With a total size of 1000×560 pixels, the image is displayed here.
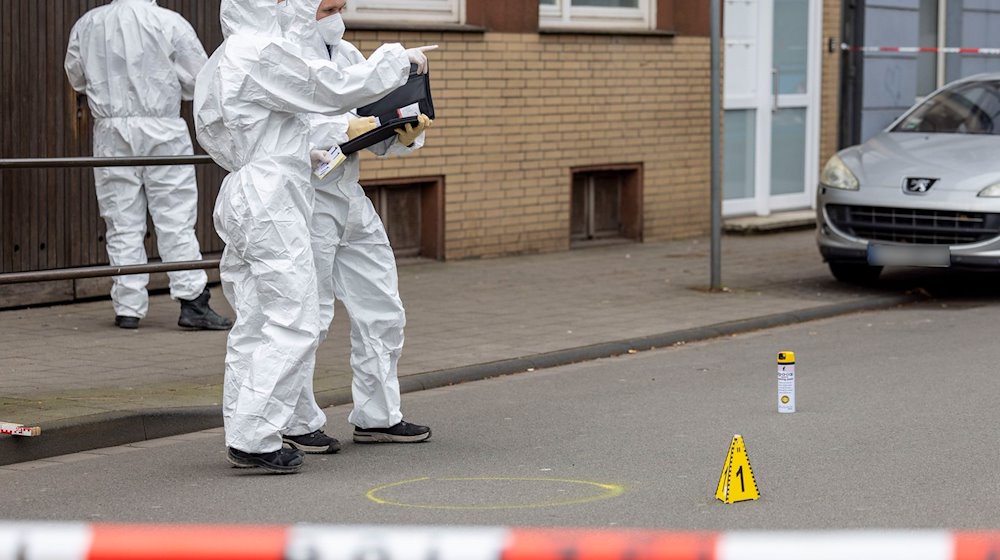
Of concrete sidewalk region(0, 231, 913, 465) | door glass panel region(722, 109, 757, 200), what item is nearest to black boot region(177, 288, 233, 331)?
concrete sidewalk region(0, 231, 913, 465)

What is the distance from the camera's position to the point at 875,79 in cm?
1888

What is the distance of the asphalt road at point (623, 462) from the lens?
576cm

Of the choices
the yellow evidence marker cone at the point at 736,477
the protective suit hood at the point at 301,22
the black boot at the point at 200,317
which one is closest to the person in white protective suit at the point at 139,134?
the black boot at the point at 200,317

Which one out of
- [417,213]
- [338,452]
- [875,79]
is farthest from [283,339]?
[875,79]

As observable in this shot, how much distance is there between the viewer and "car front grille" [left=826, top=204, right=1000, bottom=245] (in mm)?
11742

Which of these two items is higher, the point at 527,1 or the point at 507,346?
the point at 527,1

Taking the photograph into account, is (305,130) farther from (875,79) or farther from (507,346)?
(875,79)

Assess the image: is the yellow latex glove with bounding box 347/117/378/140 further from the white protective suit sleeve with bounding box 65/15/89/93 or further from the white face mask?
the white protective suit sleeve with bounding box 65/15/89/93

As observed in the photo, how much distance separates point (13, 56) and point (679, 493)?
6138 millimetres

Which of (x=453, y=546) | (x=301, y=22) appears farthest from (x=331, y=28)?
(x=453, y=546)

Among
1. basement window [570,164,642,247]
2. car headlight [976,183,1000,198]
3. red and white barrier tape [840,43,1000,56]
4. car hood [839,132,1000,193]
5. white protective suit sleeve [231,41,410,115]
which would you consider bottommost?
basement window [570,164,642,247]

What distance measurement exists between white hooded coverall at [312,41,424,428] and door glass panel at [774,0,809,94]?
1134cm

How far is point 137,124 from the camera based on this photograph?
10.1 metres

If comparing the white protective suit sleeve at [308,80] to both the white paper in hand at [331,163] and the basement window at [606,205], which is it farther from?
the basement window at [606,205]
